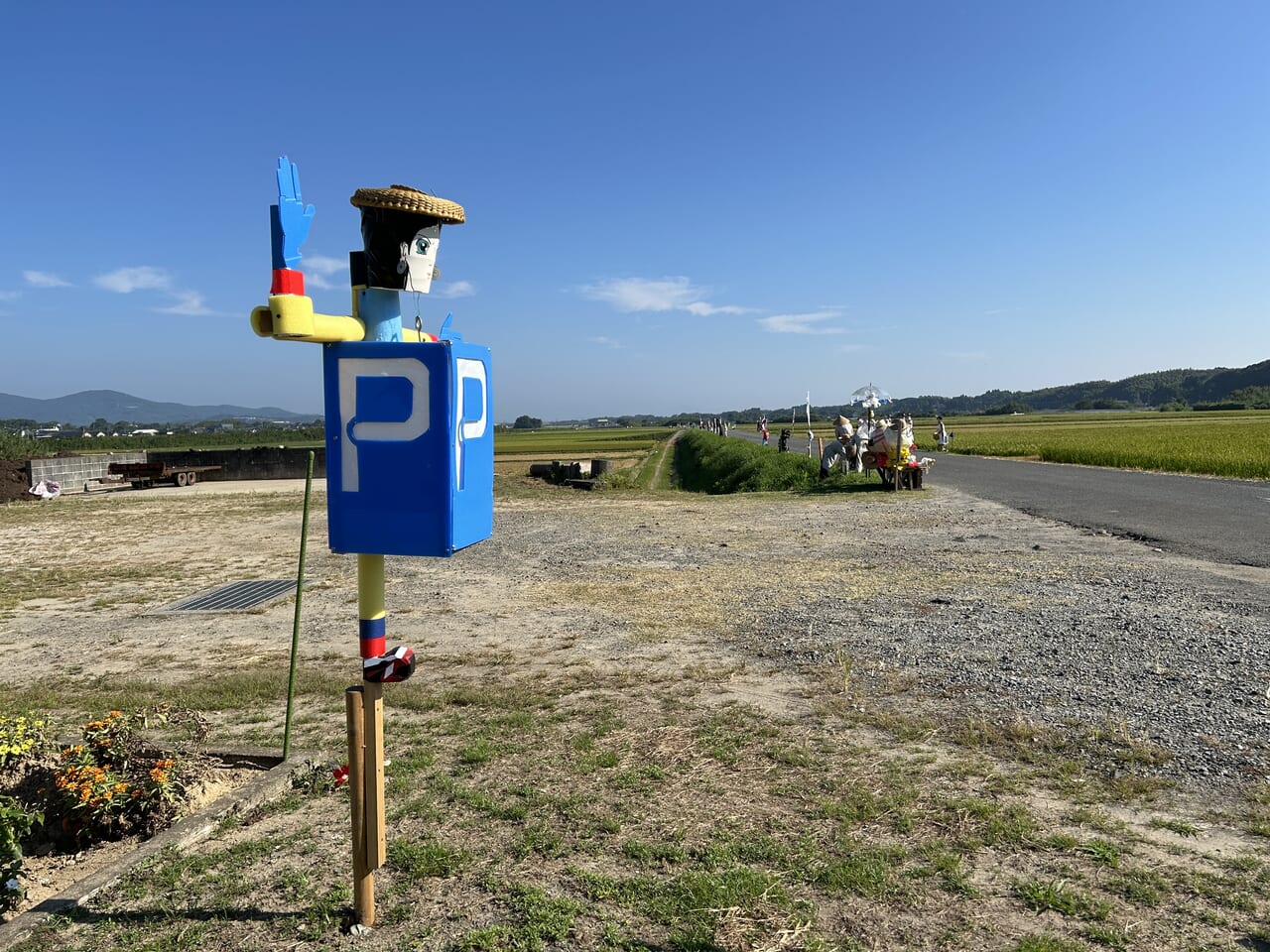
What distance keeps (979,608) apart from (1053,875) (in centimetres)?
440

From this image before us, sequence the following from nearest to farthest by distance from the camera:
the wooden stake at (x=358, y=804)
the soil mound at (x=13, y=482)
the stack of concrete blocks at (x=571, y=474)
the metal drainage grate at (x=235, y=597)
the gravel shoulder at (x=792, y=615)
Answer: the wooden stake at (x=358, y=804) → the gravel shoulder at (x=792, y=615) → the metal drainage grate at (x=235, y=597) → the soil mound at (x=13, y=482) → the stack of concrete blocks at (x=571, y=474)

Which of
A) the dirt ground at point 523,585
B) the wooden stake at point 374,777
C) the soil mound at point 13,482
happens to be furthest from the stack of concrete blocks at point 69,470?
the wooden stake at point 374,777

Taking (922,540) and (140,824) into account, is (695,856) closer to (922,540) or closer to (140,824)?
(140,824)

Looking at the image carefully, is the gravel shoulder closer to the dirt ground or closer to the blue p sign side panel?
the dirt ground

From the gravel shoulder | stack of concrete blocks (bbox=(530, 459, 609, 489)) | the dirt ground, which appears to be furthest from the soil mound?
stack of concrete blocks (bbox=(530, 459, 609, 489))

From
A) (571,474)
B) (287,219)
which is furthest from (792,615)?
(571,474)

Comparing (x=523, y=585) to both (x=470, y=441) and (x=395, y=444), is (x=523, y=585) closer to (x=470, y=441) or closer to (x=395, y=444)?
(x=470, y=441)

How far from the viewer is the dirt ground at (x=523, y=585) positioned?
5746 mm

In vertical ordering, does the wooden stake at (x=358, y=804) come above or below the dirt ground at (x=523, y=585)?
above

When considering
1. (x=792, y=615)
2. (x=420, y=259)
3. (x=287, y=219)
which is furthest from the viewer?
(x=792, y=615)

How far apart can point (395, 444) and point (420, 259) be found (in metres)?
0.62

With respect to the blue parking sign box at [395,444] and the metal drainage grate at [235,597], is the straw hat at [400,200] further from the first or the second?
the metal drainage grate at [235,597]

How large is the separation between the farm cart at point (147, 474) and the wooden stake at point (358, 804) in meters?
25.2

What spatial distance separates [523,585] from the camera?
28.3ft
